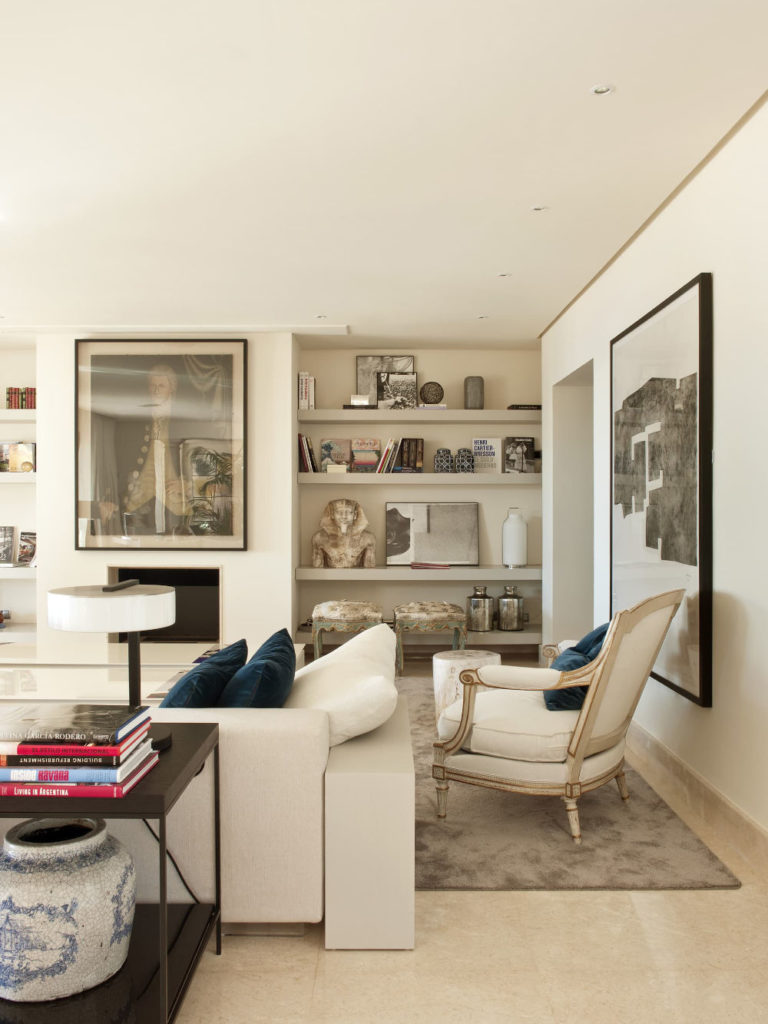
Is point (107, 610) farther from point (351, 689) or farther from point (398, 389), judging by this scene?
point (398, 389)

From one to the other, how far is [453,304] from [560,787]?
3.36 m

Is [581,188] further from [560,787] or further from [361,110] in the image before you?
[560,787]

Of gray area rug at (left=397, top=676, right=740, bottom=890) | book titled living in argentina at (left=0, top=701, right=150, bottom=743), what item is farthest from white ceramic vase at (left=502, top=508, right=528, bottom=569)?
book titled living in argentina at (left=0, top=701, right=150, bottom=743)

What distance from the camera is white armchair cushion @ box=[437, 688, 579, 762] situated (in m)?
3.01

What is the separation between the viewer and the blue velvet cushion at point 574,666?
321 cm

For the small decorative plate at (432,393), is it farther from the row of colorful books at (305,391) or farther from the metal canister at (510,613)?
the metal canister at (510,613)

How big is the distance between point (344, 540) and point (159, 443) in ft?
5.39

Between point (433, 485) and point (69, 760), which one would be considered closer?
point (69, 760)

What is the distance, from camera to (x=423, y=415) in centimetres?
669

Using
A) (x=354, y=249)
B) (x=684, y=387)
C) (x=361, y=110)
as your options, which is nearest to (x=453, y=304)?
(x=354, y=249)

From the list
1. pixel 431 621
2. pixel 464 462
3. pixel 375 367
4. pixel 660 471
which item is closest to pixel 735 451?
pixel 660 471

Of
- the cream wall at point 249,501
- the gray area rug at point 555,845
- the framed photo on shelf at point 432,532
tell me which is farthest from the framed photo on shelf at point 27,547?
the gray area rug at point 555,845

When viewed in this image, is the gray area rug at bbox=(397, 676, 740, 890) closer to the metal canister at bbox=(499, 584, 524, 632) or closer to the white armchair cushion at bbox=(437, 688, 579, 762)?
the white armchair cushion at bbox=(437, 688, 579, 762)

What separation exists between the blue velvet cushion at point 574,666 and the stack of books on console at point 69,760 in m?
1.87
